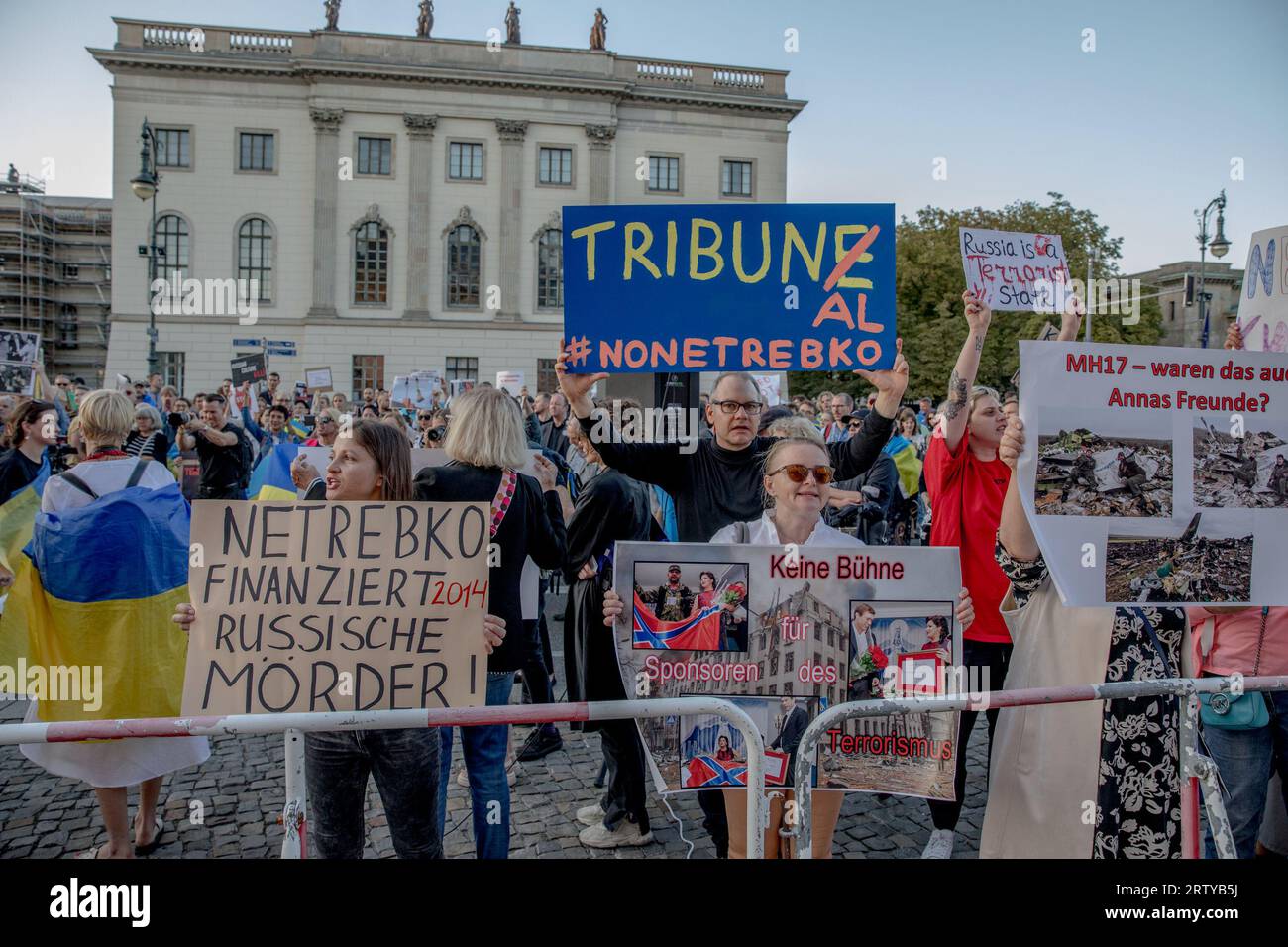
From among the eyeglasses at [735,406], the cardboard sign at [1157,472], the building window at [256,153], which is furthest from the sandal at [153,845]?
the building window at [256,153]

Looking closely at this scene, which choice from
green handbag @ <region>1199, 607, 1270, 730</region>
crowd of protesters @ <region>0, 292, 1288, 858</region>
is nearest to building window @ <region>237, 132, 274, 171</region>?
crowd of protesters @ <region>0, 292, 1288, 858</region>

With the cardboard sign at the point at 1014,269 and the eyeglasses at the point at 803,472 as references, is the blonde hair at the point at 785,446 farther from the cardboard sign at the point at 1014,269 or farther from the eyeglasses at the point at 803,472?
the cardboard sign at the point at 1014,269

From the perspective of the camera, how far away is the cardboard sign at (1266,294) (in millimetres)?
3412

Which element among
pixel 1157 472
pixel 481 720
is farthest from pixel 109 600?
pixel 1157 472

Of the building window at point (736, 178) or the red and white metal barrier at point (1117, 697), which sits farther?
the building window at point (736, 178)

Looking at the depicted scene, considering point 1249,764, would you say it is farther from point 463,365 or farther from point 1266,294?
point 463,365

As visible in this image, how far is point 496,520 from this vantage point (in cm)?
342

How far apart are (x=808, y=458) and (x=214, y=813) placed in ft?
10.7

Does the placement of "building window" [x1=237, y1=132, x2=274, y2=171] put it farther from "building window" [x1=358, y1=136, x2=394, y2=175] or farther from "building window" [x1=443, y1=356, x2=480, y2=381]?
"building window" [x1=443, y1=356, x2=480, y2=381]

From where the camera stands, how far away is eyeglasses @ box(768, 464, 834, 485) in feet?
9.99

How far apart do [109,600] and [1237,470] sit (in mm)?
4335

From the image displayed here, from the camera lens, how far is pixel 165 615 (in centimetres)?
384

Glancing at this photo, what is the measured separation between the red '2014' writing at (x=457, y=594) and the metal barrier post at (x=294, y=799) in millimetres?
571

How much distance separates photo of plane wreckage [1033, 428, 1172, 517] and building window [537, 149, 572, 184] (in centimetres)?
3798
